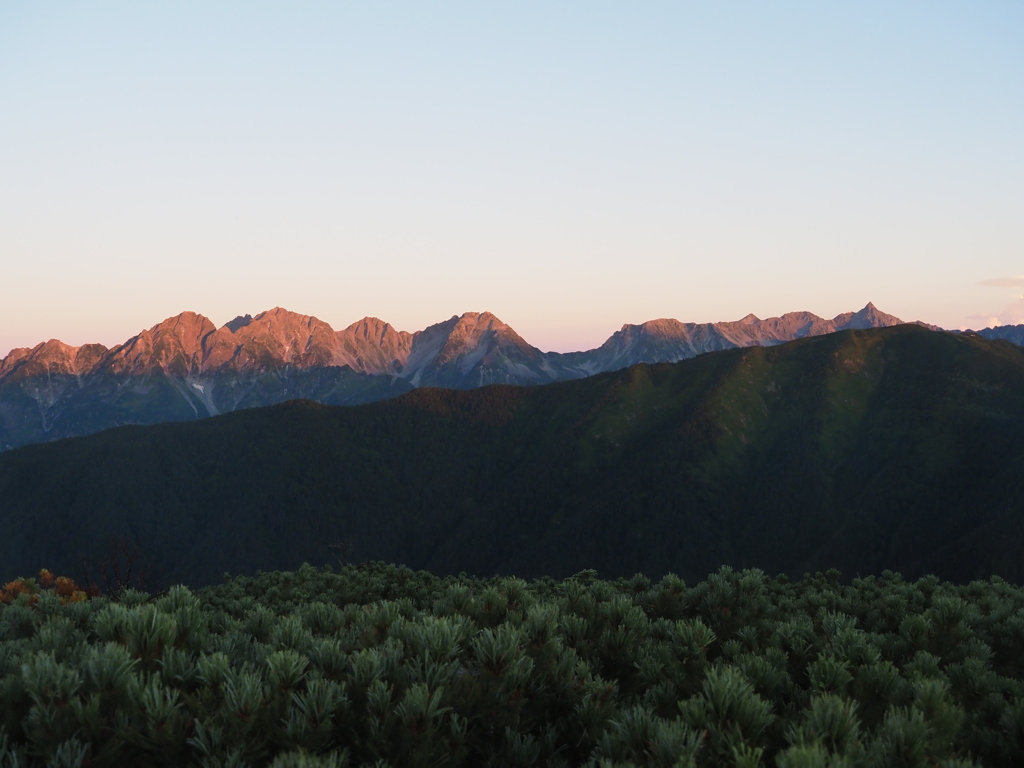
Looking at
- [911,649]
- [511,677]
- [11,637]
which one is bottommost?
[911,649]

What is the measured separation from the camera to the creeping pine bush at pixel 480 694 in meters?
6.89

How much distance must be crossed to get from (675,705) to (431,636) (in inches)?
145

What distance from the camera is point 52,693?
6910 mm

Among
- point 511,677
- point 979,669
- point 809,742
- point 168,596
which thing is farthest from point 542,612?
point 979,669

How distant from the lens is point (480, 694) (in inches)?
341

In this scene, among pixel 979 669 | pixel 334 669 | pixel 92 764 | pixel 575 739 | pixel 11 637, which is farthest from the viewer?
pixel 11 637

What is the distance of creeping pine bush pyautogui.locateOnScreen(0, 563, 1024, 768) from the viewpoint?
6895 mm

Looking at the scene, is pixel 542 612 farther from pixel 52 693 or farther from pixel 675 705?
pixel 52 693

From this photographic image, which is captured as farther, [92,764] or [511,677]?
[511,677]

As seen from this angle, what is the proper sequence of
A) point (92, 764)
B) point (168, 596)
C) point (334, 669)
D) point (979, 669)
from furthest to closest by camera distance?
point (979, 669) < point (168, 596) < point (334, 669) < point (92, 764)

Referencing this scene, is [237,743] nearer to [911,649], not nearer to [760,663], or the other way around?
[760,663]

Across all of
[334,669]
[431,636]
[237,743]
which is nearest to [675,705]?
[431,636]

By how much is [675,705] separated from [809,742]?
9.32 feet

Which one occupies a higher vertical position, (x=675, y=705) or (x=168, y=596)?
(x=168, y=596)
